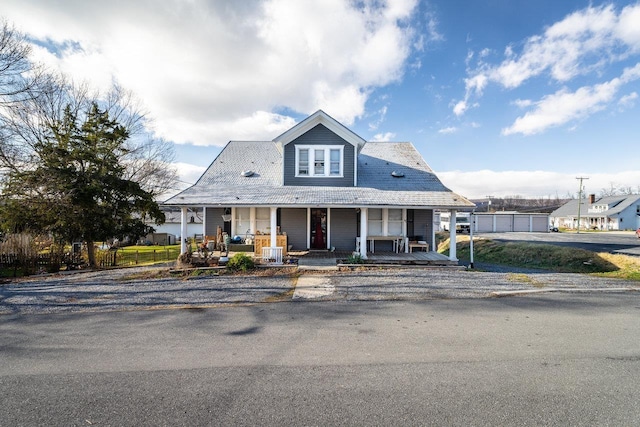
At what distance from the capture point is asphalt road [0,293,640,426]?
→ 329cm

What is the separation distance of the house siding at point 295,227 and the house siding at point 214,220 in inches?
128

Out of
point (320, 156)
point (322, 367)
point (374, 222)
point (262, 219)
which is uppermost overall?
point (320, 156)

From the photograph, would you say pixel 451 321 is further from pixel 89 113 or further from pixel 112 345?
pixel 89 113

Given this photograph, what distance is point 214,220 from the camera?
1541 cm

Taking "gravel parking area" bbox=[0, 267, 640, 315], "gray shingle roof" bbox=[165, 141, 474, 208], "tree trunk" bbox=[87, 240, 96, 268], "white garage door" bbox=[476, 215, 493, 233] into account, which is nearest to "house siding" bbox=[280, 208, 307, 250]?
"gray shingle roof" bbox=[165, 141, 474, 208]

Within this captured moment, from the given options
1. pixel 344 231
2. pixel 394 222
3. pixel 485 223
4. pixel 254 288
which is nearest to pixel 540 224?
pixel 485 223

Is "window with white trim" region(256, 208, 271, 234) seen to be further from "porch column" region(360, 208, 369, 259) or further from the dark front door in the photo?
"porch column" region(360, 208, 369, 259)

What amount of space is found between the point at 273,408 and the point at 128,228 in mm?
15690

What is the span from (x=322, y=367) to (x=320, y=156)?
38.5ft

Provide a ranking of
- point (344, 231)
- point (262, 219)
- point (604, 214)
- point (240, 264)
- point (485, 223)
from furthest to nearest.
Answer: point (604, 214)
point (485, 223)
point (262, 219)
point (344, 231)
point (240, 264)

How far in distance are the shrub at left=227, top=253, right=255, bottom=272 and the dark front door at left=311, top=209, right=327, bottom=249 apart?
4.32 m

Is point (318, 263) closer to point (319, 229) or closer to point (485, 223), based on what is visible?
point (319, 229)

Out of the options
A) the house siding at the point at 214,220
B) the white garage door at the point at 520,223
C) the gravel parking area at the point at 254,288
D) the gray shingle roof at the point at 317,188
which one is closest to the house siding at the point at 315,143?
the gray shingle roof at the point at 317,188

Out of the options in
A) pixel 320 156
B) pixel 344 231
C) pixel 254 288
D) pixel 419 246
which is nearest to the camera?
pixel 254 288
